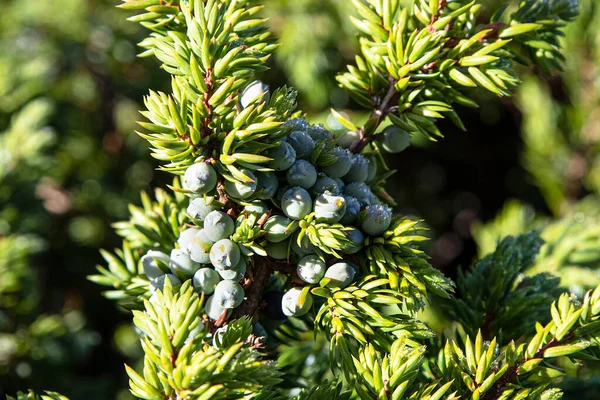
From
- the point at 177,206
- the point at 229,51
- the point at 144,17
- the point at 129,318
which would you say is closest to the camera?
the point at 229,51

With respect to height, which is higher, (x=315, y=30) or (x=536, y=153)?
(x=315, y=30)

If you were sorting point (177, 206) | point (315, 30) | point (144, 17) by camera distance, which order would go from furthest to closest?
1. point (315, 30)
2. point (177, 206)
3. point (144, 17)

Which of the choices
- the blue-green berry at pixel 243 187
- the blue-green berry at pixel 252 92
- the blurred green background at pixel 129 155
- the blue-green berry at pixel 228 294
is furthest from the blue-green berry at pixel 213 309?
the blurred green background at pixel 129 155

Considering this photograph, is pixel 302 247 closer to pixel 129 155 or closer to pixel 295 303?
pixel 295 303

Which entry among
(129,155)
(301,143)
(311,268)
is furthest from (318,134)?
(129,155)

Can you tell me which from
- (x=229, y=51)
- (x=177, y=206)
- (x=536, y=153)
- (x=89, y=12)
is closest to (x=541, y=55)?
(x=229, y=51)

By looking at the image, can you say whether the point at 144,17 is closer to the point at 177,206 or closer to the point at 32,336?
the point at 177,206

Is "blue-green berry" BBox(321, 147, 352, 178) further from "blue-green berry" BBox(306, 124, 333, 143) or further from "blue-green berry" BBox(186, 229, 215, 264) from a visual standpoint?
"blue-green berry" BBox(186, 229, 215, 264)
